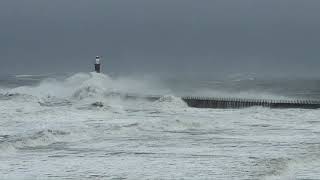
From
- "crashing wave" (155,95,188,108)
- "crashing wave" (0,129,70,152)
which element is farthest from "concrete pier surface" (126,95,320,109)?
"crashing wave" (0,129,70,152)

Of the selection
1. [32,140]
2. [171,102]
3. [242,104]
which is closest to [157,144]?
[32,140]

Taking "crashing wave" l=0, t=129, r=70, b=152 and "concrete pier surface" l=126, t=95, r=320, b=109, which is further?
"concrete pier surface" l=126, t=95, r=320, b=109

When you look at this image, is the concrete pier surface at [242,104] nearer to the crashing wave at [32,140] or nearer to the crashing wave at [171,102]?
the crashing wave at [171,102]

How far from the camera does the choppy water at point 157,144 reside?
1344cm

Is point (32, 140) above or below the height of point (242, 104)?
below

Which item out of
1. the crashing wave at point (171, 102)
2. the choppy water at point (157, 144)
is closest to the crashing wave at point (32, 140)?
the choppy water at point (157, 144)

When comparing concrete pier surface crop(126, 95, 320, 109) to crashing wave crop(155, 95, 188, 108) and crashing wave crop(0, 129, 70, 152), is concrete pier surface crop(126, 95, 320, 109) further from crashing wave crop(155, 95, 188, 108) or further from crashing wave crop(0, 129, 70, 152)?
crashing wave crop(0, 129, 70, 152)

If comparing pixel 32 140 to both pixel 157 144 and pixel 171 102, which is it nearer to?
pixel 157 144

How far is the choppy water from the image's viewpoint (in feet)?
44.1

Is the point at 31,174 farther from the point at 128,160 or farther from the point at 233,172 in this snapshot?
the point at 233,172

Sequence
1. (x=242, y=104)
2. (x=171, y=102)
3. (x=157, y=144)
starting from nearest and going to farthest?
(x=157, y=144) → (x=242, y=104) → (x=171, y=102)

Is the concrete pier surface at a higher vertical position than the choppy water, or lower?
higher

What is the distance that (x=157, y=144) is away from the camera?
18000mm

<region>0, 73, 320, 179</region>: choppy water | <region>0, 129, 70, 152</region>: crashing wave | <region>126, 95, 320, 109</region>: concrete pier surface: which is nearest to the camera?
<region>0, 73, 320, 179</region>: choppy water
